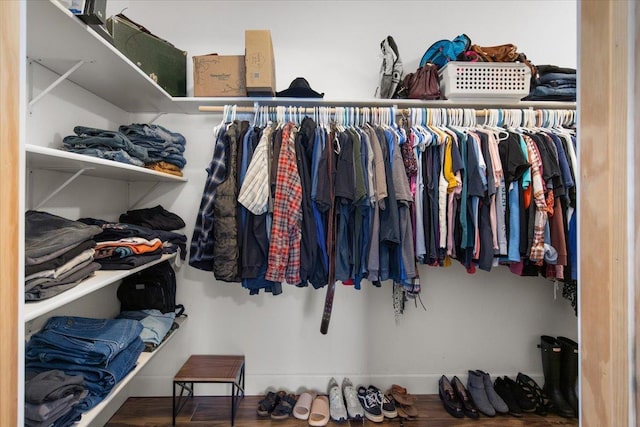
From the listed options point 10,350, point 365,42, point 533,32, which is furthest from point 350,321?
point 533,32

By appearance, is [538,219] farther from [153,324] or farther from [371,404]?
[153,324]

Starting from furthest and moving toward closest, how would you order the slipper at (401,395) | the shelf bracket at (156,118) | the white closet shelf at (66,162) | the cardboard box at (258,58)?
the shelf bracket at (156,118)
the slipper at (401,395)
the cardboard box at (258,58)
the white closet shelf at (66,162)

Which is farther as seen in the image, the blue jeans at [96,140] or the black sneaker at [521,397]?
the black sneaker at [521,397]

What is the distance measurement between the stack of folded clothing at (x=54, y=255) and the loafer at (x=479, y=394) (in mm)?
2057

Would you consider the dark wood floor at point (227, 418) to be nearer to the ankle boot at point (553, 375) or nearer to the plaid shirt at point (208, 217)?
the ankle boot at point (553, 375)

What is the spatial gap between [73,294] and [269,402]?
4.10 feet

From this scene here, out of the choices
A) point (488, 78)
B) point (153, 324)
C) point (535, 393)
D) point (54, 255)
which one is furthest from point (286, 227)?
point (535, 393)

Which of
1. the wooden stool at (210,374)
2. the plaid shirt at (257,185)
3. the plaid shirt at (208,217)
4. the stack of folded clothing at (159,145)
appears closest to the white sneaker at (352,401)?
the wooden stool at (210,374)

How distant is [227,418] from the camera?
166cm

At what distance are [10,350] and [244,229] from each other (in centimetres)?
86

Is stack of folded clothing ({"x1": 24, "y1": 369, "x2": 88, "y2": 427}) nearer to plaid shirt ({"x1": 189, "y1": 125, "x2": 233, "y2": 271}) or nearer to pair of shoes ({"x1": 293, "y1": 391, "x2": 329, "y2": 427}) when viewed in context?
plaid shirt ({"x1": 189, "y1": 125, "x2": 233, "y2": 271})

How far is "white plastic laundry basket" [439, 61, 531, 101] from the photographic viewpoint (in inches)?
62.7

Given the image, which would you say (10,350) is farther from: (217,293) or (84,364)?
(217,293)

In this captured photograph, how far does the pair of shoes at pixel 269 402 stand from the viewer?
167 centimetres
